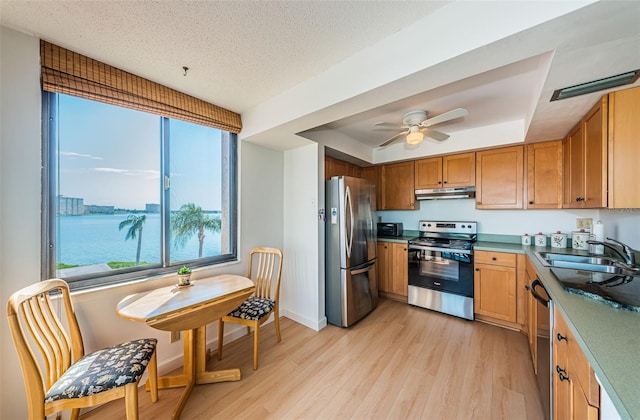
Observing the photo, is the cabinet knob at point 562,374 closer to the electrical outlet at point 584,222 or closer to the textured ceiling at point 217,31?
the textured ceiling at point 217,31

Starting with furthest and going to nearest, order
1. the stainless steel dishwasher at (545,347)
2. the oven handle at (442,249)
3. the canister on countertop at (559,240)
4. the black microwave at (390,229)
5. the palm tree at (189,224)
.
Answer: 1. the black microwave at (390,229)
2. the oven handle at (442,249)
3. the canister on countertop at (559,240)
4. the palm tree at (189,224)
5. the stainless steel dishwasher at (545,347)

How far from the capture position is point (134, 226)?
1.94m

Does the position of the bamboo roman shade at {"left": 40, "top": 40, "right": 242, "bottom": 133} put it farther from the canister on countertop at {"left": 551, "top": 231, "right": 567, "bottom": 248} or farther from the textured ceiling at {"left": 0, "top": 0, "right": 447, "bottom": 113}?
the canister on countertop at {"left": 551, "top": 231, "right": 567, "bottom": 248}

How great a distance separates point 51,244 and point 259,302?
155cm

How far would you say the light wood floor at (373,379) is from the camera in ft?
5.09

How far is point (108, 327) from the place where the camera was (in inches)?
66.1

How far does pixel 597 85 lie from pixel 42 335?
354cm

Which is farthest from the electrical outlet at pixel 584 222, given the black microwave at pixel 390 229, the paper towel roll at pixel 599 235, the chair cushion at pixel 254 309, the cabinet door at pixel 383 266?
the chair cushion at pixel 254 309

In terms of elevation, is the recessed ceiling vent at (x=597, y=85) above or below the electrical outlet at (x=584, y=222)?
above

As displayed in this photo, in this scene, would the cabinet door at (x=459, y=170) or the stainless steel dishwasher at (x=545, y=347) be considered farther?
the cabinet door at (x=459, y=170)

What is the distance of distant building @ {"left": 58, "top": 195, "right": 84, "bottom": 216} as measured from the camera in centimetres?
160

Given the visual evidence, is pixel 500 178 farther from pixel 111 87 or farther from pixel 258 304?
pixel 111 87

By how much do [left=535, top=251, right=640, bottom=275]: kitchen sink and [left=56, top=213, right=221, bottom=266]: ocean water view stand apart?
3265 mm

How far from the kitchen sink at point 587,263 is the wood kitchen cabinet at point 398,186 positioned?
166 cm
